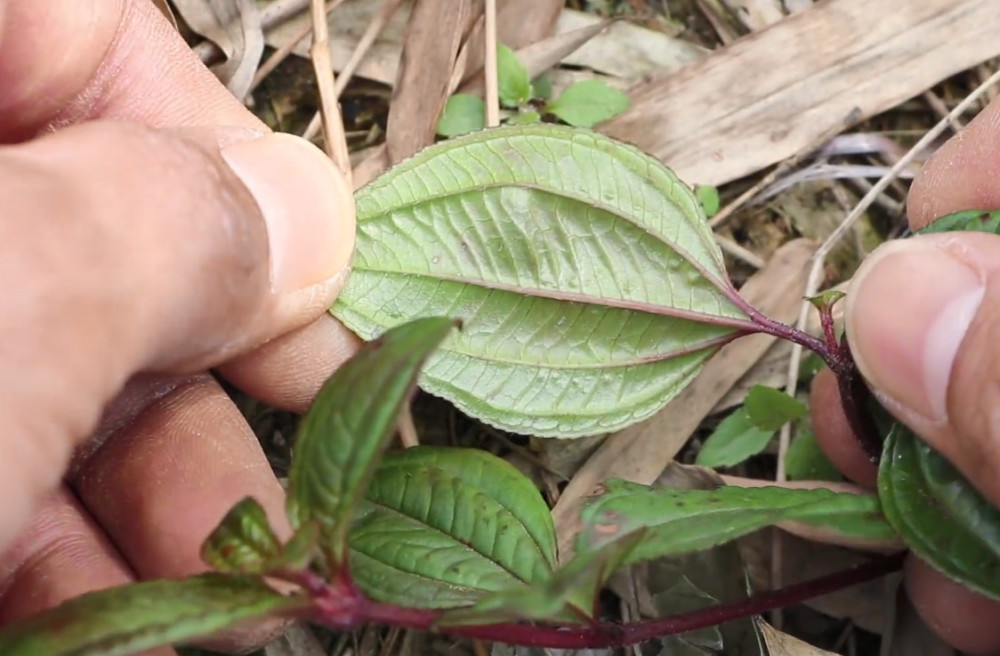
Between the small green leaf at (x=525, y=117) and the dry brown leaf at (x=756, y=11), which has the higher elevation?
the dry brown leaf at (x=756, y=11)

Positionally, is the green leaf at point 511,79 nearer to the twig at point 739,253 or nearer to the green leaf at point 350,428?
the twig at point 739,253

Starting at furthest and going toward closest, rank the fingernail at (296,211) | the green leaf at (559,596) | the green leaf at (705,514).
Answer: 1. the fingernail at (296,211)
2. the green leaf at (705,514)
3. the green leaf at (559,596)

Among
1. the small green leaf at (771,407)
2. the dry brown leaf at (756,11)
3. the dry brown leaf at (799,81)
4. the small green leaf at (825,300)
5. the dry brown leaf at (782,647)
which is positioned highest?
the dry brown leaf at (756,11)

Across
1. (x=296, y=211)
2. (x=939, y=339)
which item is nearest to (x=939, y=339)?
(x=939, y=339)

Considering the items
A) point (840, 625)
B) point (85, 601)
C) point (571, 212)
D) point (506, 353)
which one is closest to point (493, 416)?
point (506, 353)

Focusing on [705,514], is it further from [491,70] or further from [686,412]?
[491,70]

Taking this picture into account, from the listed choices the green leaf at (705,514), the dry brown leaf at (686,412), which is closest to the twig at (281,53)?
the dry brown leaf at (686,412)

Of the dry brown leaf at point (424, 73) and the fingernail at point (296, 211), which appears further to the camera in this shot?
the dry brown leaf at point (424, 73)
